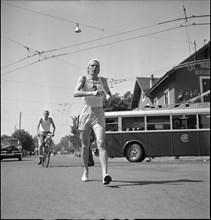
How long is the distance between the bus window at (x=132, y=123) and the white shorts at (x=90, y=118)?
6.32ft

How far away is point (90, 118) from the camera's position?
5.85ft

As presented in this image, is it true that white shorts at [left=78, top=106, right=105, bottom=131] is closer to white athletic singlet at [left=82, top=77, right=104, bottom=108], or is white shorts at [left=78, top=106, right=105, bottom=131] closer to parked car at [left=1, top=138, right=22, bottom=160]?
white athletic singlet at [left=82, top=77, right=104, bottom=108]

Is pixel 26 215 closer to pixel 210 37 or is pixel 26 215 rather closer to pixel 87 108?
pixel 87 108

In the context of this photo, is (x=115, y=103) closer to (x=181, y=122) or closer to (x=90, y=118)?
(x=181, y=122)

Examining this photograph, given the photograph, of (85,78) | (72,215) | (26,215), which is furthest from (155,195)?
(85,78)

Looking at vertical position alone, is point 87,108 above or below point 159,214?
above

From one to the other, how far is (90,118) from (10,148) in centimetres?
92

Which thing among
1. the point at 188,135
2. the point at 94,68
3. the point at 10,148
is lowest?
the point at 10,148

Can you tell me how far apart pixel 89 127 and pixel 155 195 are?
2.18ft

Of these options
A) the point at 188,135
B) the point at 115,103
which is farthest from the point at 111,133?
the point at 188,135

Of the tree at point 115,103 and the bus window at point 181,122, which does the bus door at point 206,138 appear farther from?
the bus window at point 181,122

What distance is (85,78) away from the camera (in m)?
1.71

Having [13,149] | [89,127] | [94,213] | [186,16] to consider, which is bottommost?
[94,213]

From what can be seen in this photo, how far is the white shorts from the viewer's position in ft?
5.77
